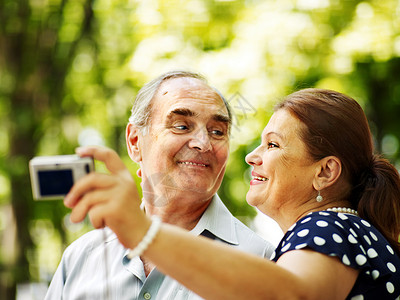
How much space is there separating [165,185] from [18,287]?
21.5ft

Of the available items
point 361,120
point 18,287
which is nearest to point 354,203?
point 361,120

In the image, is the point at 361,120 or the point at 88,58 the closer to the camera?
the point at 361,120

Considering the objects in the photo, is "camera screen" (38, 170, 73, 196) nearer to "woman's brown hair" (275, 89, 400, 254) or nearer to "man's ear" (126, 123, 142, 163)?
"woman's brown hair" (275, 89, 400, 254)

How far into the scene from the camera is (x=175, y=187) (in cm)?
251

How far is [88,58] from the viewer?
10633 millimetres

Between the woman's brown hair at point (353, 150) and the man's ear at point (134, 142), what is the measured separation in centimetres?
102

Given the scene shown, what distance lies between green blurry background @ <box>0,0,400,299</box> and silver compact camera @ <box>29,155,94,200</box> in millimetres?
1539

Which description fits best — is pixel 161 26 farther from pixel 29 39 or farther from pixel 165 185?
pixel 165 185

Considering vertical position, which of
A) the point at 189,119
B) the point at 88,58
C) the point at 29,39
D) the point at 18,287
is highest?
the point at 189,119

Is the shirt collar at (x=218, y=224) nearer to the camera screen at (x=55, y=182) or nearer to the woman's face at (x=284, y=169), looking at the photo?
the woman's face at (x=284, y=169)

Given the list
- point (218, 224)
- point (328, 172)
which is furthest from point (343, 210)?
point (218, 224)

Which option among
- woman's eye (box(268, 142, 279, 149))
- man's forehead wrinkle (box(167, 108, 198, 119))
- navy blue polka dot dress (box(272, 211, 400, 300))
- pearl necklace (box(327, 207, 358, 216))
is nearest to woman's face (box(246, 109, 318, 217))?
woman's eye (box(268, 142, 279, 149))

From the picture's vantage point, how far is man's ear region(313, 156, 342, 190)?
1.99 metres

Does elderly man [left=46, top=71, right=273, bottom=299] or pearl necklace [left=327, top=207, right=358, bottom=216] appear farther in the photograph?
elderly man [left=46, top=71, right=273, bottom=299]
